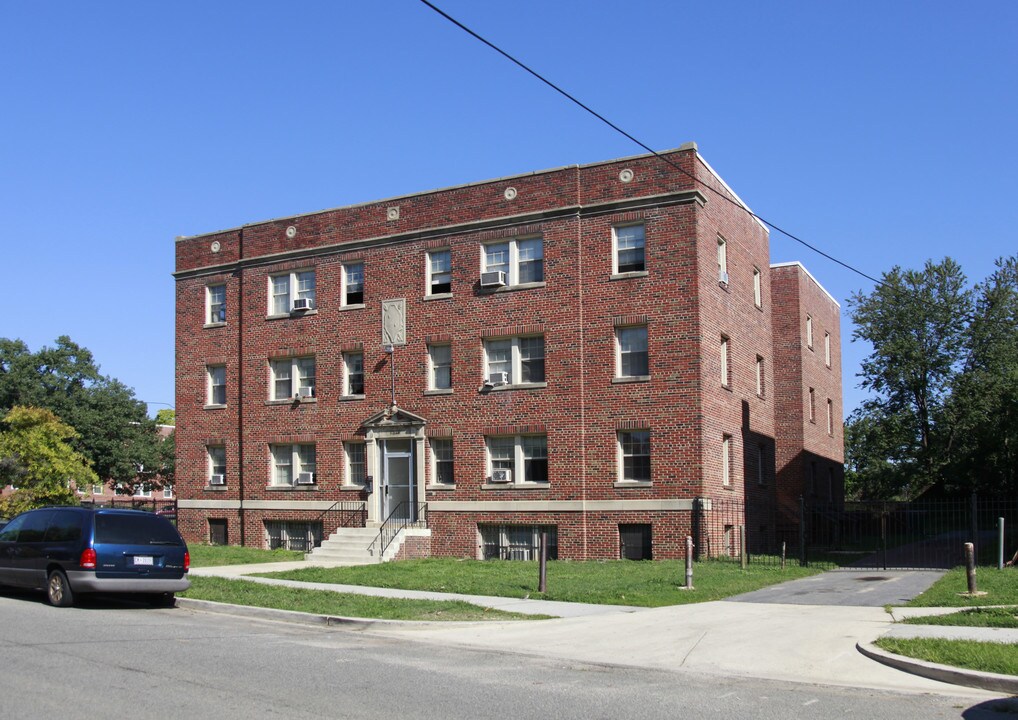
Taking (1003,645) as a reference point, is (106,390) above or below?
above

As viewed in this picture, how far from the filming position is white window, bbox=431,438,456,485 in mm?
30078

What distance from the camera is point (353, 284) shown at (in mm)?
32125

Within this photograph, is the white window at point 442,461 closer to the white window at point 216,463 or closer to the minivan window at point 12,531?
the white window at point 216,463

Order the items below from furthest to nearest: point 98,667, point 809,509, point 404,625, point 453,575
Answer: point 809,509 → point 453,575 → point 404,625 → point 98,667

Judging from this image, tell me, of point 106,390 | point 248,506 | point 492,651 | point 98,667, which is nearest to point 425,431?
point 248,506

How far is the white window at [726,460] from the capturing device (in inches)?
1131

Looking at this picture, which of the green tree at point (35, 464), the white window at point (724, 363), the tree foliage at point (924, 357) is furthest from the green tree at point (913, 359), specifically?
the green tree at point (35, 464)

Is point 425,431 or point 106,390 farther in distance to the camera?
point 106,390

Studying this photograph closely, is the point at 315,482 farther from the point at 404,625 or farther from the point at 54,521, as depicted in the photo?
the point at 404,625

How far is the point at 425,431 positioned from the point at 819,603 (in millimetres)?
15000

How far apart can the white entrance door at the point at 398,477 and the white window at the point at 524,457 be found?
287cm

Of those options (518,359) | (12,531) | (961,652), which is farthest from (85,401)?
(961,652)

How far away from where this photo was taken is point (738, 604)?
17281mm

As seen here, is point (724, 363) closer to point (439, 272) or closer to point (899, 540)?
point (439, 272)
